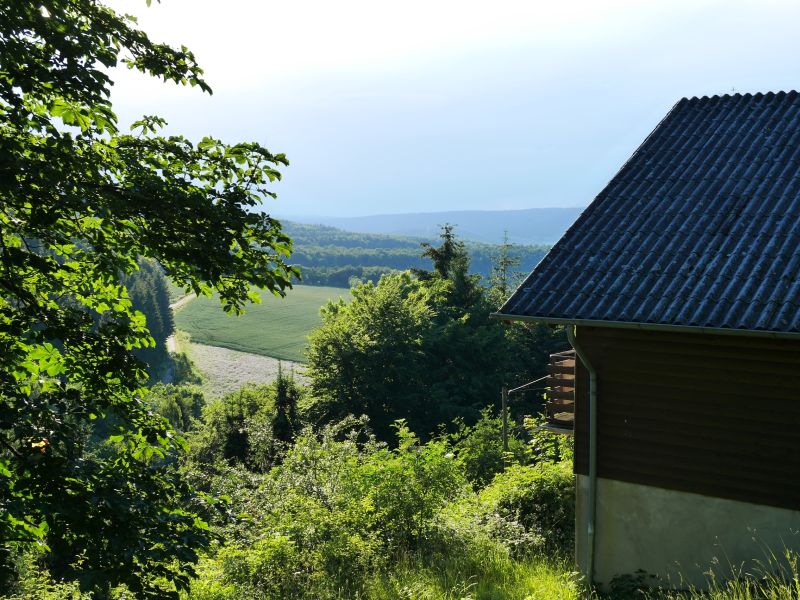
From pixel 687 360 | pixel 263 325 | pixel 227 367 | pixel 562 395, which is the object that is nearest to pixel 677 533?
pixel 687 360

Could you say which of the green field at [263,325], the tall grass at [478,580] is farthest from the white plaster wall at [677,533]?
the green field at [263,325]

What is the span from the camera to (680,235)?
28.9 feet

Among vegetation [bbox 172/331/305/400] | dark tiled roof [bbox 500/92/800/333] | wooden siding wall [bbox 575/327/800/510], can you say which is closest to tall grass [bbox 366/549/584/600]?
wooden siding wall [bbox 575/327/800/510]

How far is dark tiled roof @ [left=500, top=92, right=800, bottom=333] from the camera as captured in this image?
7.62 metres

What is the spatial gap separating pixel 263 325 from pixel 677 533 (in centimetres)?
13413

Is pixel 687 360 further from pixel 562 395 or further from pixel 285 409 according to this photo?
pixel 285 409

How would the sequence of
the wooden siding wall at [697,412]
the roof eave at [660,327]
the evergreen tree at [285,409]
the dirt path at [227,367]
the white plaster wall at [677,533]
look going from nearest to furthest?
the roof eave at [660,327]
the wooden siding wall at [697,412]
the white plaster wall at [677,533]
the evergreen tree at [285,409]
the dirt path at [227,367]

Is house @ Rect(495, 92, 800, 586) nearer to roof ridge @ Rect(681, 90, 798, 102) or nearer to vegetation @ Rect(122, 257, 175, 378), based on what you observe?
roof ridge @ Rect(681, 90, 798, 102)

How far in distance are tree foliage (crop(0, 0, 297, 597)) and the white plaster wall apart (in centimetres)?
528

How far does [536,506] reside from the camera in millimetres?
13188

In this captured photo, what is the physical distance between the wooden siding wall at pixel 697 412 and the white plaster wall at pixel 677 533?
15 cm

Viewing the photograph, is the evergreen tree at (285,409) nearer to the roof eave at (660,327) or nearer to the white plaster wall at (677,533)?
the white plaster wall at (677,533)

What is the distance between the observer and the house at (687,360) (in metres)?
7.59

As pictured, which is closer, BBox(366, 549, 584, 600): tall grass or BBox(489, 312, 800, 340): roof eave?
BBox(489, 312, 800, 340): roof eave
